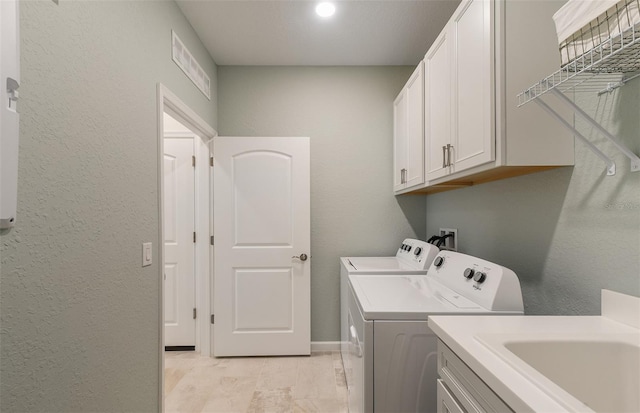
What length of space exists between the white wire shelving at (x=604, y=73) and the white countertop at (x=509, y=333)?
0.52 meters

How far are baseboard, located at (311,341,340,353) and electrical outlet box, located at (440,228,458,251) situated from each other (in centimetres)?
135

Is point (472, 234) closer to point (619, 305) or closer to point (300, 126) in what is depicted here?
point (619, 305)

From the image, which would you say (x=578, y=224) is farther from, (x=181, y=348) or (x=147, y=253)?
(x=181, y=348)

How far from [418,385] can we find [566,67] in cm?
126

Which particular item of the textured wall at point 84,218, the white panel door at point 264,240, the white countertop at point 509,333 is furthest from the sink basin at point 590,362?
the white panel door at point 264,240

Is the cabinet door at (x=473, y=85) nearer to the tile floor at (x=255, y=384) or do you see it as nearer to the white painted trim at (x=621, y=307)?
the white painted trim at (x=621, y=307)

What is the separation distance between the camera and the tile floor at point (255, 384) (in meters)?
1.99

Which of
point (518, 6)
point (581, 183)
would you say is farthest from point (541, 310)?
point (518, 6)

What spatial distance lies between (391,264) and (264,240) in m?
1.13

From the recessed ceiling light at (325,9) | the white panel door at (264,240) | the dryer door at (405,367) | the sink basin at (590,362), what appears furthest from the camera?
the white panel door at (264,240)

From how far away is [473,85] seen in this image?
1315 mm

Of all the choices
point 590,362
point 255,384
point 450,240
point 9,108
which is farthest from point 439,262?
point 9,108

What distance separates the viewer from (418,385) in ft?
4.09

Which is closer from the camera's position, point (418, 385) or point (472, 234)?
point (418, 385)
